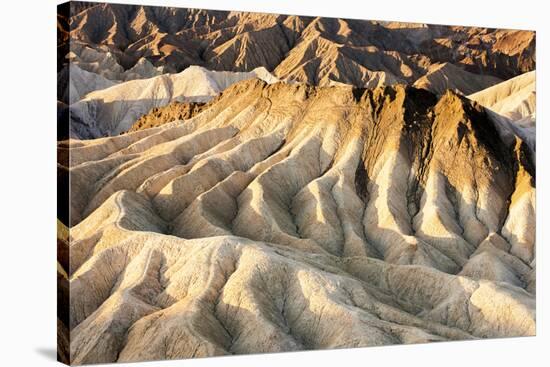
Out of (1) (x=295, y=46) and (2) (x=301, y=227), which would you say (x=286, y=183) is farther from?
(1) (x=295, y=46)

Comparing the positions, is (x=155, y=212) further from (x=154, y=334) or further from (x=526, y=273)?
(x=526, y=273)

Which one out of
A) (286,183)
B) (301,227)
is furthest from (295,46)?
(301,227)

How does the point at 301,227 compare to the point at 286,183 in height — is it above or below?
below

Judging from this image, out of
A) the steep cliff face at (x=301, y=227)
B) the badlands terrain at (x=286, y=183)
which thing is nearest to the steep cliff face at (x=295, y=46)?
the badlands terrain at (x=286, y=183)

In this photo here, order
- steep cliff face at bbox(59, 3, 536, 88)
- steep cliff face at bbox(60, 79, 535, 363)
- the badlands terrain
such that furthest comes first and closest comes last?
1. steep cliff face at bbox(59, 3, 536, 88)
2. steep cliff face at bbox(60, 79, 535, 363)
3. the badlands terrain

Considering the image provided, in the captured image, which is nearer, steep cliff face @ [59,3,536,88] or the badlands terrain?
the badlands terrain

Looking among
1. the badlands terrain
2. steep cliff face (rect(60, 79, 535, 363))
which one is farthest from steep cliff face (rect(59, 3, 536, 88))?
steep cliff face (rect(60, 79, 535, 363))

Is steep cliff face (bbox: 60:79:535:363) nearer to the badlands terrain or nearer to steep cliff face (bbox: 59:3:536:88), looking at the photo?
the badlands terrain
